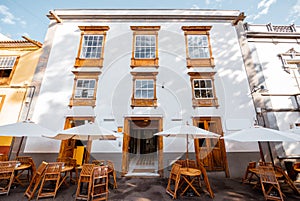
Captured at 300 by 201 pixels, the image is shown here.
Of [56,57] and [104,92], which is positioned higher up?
[56,57]

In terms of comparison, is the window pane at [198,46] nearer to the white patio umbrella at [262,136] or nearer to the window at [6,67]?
the white patio umbrella at [262,136]

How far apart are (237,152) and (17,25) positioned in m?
14.4

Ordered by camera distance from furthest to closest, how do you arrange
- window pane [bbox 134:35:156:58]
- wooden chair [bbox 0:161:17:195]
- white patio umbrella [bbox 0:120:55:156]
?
1. window pane [bbox 134:35:156:58]
2. white patio umbrella [bbox 0:120:55:156]
3. wooden chair [bbox 0:161:17:195]

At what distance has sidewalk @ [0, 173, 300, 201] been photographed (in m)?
4.16

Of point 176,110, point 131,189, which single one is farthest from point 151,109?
point 131,189

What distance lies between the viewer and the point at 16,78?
8.06 meters

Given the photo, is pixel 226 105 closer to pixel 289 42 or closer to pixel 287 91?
pixel 287 91

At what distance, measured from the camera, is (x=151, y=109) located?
24.4 feet

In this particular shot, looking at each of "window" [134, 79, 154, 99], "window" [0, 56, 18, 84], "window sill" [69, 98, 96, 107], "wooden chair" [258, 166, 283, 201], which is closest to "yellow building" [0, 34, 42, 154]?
"window" [0, 56, 18, 84]

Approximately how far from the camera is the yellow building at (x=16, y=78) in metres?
7.37

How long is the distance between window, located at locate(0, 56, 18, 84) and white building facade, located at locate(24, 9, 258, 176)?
1.85 meters

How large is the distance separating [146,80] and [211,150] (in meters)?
5.23

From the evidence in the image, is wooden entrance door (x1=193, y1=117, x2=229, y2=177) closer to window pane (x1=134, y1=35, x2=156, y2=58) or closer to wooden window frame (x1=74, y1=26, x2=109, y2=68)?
window pane (x1=134, y1=35, x2=156, y2=58)

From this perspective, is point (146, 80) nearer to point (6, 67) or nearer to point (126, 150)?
point (126, 150)
